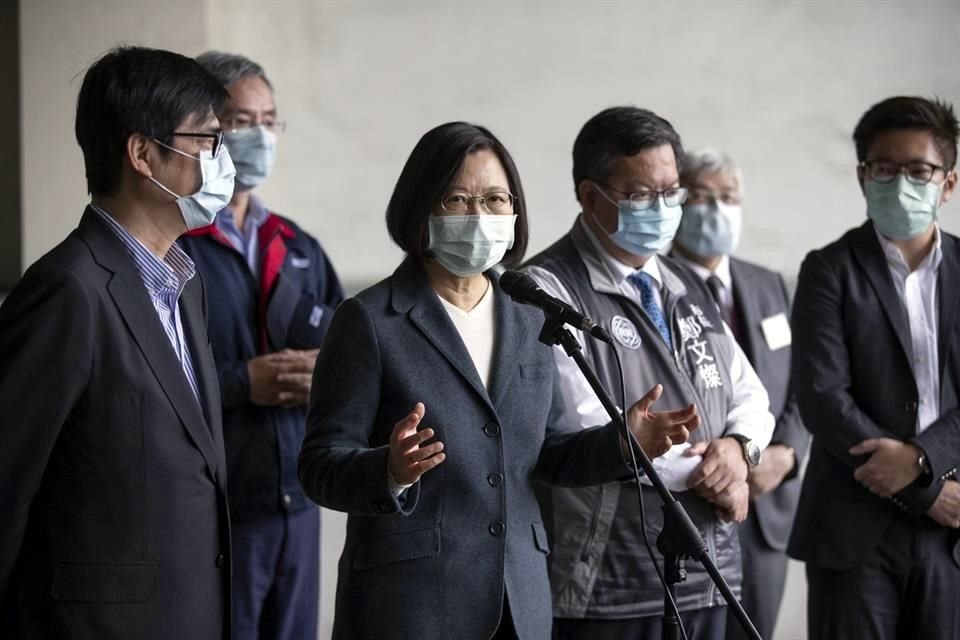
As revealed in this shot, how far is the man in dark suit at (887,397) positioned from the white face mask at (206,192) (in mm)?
1544

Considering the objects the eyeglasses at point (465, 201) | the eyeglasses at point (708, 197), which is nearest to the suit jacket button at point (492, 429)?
the eyeglasses at point (465, 201)

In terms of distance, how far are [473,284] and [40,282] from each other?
0.87 meters

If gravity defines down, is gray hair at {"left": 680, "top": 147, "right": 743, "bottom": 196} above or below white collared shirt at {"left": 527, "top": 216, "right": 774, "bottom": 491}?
above

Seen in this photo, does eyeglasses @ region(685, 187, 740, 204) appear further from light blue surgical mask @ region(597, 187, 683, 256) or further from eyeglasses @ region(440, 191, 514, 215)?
eyeglasses @ region(440, 191, 514, 215)

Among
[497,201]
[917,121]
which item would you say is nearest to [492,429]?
[497,201]

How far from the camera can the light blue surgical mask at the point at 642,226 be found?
299cm

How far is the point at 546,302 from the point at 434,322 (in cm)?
34

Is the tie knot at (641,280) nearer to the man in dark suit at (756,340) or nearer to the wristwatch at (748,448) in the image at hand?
the wristwatch at (748,448)

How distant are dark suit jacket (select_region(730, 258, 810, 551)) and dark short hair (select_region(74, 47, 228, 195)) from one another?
215 cm

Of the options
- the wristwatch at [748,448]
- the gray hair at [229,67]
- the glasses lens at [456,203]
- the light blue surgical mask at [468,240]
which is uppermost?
the gray hair at [229,67]

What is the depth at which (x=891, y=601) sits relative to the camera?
10.2ft

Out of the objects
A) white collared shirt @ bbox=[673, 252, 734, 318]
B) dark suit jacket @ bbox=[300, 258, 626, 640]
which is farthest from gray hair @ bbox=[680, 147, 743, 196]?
dark suit jacket @ bbox=[300, 258, 626, 640]

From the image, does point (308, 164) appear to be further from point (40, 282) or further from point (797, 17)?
point (40, 282)

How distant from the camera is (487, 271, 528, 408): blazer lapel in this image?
98.2 inches
